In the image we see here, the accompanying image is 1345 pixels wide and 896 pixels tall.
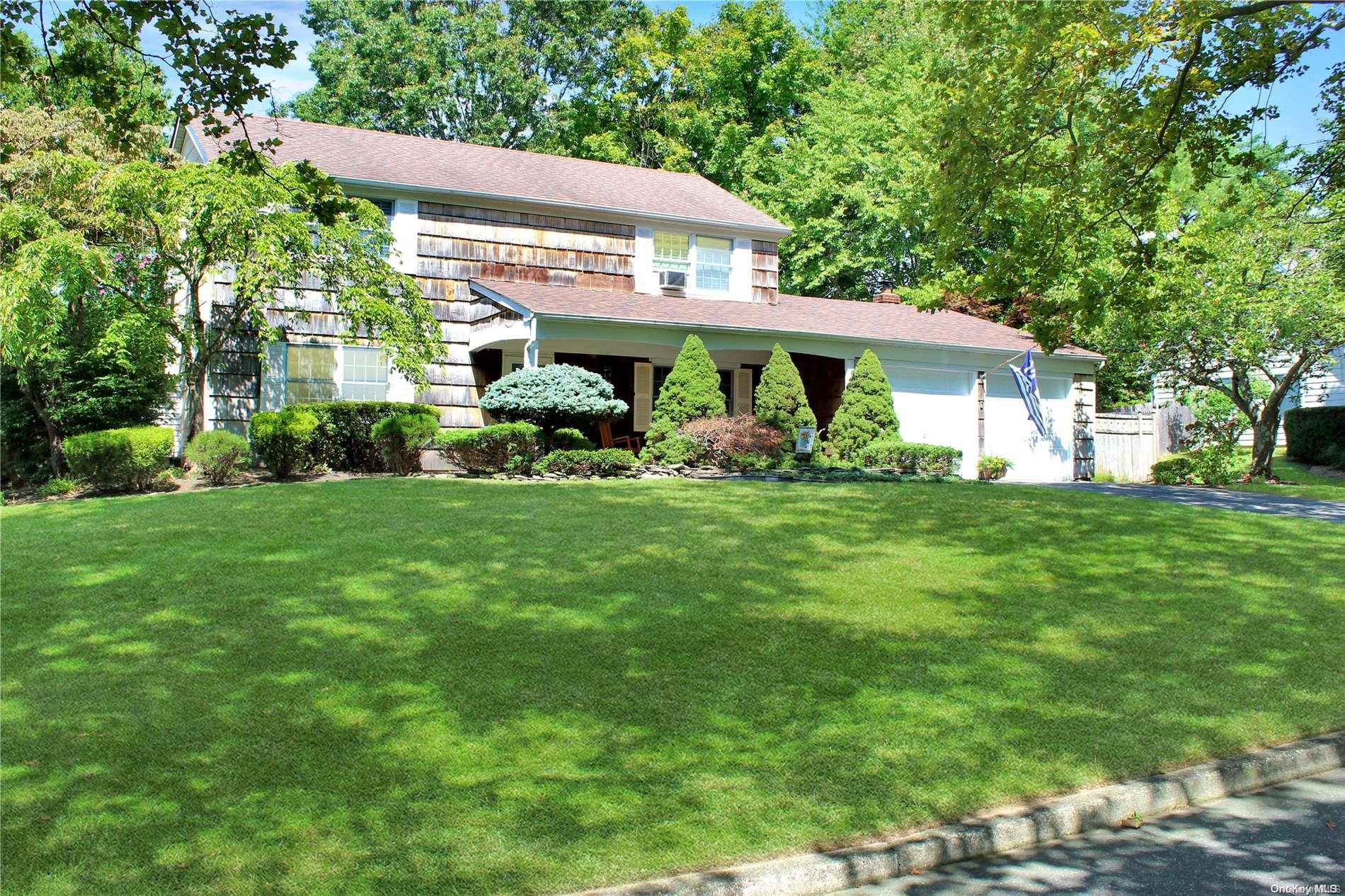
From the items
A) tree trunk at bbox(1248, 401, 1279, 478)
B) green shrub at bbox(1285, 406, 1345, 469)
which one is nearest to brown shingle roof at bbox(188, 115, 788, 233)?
tree trunk at bbox(1248, 401, 1279, 478)

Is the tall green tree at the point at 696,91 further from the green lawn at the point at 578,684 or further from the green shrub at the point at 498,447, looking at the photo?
the green lawn at the point at 578,684

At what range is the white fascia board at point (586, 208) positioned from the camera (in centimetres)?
1981

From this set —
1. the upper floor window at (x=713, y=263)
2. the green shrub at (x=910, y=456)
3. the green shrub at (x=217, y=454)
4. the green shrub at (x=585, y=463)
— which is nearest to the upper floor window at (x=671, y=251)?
the upper floor window at (x=713, y=263)

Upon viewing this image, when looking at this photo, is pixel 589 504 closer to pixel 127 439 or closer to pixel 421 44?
pixel 127 439

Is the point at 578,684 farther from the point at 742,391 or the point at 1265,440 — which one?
the point at 1265,440

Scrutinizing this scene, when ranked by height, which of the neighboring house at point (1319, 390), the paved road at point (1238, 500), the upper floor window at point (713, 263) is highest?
the upper floor window at point (713, 263)

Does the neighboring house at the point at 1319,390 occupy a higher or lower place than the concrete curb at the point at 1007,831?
higher

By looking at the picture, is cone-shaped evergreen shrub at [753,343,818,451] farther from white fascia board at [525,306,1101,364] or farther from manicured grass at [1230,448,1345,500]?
manicured grass at [1230,448,1345,500]

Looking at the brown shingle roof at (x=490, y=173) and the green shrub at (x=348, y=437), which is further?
the brown shingle roof at (x=490, y=173)

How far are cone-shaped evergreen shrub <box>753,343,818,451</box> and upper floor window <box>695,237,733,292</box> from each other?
3858 mm

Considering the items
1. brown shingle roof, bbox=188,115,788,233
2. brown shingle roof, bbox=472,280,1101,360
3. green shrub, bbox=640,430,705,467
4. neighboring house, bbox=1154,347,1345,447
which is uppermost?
brown shingle roof, bbox=188,115,788,233

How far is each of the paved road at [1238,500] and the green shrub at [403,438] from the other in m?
10.4

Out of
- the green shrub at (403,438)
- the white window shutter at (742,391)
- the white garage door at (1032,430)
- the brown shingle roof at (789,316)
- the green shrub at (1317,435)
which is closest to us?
the green shrub at (403,438)

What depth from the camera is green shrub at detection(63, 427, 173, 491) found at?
14.1m
